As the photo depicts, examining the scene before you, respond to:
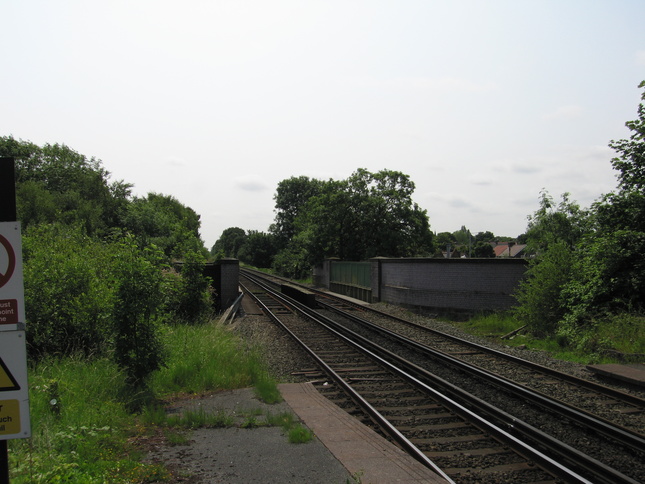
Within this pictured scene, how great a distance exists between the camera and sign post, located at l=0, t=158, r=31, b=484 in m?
3.04

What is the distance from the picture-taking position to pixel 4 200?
3.12 metres

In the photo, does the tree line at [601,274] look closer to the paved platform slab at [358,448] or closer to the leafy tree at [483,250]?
the paved platform slab at [358,448]

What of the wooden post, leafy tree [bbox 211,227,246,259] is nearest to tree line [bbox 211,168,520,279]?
the wooden post

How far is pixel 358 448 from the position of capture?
5.59 meters

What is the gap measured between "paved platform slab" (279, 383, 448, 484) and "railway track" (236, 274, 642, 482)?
34cm

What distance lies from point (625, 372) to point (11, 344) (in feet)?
33.6

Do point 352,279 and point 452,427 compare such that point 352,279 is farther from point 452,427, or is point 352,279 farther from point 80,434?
point 80,434

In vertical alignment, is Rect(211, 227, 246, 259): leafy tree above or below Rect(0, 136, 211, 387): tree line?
above

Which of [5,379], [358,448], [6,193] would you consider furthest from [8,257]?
[358,448]

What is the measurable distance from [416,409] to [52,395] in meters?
5.11

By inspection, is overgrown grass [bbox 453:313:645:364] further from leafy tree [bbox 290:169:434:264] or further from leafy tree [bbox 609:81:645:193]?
leafy tree [bbox 290:169:434:264]

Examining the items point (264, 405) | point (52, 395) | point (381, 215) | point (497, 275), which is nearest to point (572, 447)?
point (264, 405)

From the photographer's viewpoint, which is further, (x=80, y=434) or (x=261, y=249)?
(x=261, y=249)

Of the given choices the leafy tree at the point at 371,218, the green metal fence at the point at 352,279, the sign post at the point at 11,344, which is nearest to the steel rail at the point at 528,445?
the sign post at the point at 11,344
